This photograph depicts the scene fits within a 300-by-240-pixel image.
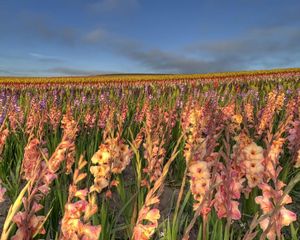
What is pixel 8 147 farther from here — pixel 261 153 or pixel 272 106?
pixel 261 153

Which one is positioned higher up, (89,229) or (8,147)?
(89,229)

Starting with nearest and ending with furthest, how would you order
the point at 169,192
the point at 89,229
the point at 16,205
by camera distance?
1. the point at 16,205
2. the point at 89,229
3. the point at 169,192

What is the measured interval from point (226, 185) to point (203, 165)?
11.8 inches

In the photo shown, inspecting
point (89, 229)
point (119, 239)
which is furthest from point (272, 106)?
point (89, 229)

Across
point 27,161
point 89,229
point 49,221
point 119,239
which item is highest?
point 89,229

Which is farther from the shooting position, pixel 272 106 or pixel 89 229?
pixel 272 106

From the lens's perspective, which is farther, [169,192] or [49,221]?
[169,192]

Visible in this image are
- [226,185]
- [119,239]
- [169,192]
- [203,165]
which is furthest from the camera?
[169,192]

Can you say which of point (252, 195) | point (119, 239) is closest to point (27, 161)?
point (119, 239)

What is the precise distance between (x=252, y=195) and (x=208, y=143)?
1265mm

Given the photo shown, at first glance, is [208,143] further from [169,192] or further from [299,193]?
[299,193]

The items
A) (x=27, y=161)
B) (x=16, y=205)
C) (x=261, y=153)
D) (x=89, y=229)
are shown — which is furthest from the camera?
(x=27, y=161)

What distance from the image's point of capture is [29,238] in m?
0.98

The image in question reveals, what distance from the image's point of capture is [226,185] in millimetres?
1211
